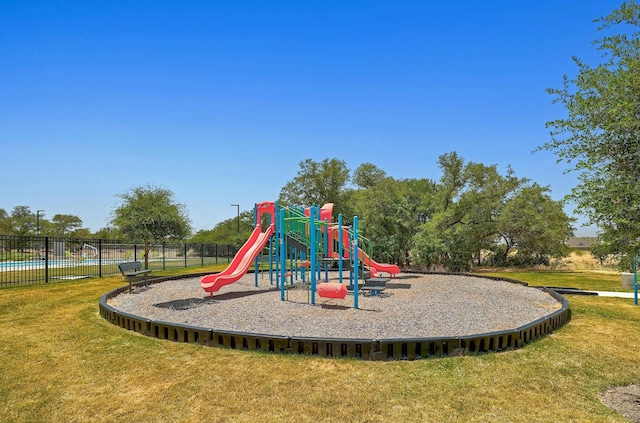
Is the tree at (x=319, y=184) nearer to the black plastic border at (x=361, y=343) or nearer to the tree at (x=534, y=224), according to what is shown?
the tree at (x=534, y=224)

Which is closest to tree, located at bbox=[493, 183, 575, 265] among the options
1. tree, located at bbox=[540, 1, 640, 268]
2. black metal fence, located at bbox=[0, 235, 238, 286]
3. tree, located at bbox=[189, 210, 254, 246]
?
black metal fence, located at bbox=[0, 235, 238, 286]

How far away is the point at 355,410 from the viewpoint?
4.41 metres

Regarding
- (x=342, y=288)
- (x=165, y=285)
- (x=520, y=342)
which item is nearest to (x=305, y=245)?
(x=342, y=288)

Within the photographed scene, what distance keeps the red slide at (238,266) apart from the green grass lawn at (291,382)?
4535mm

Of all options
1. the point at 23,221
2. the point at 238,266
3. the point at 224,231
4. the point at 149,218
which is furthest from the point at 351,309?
the point at 23,221

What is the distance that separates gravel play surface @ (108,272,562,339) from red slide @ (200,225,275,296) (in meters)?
0.50

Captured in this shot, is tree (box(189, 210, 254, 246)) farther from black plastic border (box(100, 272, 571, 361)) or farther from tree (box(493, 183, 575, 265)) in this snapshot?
black plastic border (box(100, 272, 571, 361))

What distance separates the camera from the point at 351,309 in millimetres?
10484

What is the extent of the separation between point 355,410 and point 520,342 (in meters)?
4.20

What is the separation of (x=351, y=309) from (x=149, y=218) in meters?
15.7

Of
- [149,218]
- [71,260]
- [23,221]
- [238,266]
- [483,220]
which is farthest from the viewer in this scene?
[23,221]

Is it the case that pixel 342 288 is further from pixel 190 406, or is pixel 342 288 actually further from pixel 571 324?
pixel 190 406

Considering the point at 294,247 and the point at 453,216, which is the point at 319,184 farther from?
the point at 294,247

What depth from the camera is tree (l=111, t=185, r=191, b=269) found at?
2155cm
